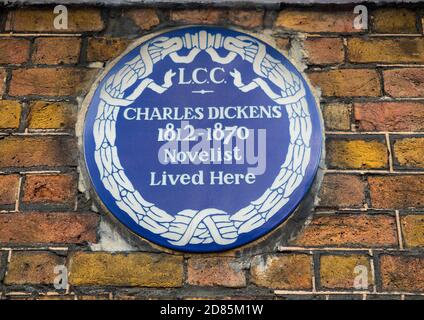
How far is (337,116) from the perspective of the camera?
63.2 inches

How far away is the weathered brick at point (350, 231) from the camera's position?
148 centimetres

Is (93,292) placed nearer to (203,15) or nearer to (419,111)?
(203,15)

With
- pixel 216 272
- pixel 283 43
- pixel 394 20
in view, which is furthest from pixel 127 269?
pixel 394 20

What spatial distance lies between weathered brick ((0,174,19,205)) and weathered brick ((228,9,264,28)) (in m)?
0.70

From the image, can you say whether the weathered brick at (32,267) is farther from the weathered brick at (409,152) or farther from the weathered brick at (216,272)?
the weathered brick at (409,152)

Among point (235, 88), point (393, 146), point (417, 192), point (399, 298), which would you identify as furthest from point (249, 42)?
point (399, 298)

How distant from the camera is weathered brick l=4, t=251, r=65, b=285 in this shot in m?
1.47

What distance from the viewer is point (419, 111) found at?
1608mm

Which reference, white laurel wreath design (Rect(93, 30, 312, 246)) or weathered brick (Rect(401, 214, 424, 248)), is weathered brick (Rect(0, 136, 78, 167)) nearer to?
white laurel wreath design (Rect(93, 30, 312, 246))

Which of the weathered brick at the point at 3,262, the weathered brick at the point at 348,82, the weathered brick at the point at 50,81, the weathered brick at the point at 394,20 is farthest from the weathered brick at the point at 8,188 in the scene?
the weathered brick at the point at 394,20

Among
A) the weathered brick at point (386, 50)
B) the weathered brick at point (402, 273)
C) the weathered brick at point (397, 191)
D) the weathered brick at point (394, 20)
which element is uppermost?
the weathered brick at point (394, 20)

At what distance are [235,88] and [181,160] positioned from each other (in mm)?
238

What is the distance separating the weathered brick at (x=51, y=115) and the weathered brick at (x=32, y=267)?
1.07ft

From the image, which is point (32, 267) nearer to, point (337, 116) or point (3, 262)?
point (3, 262)
